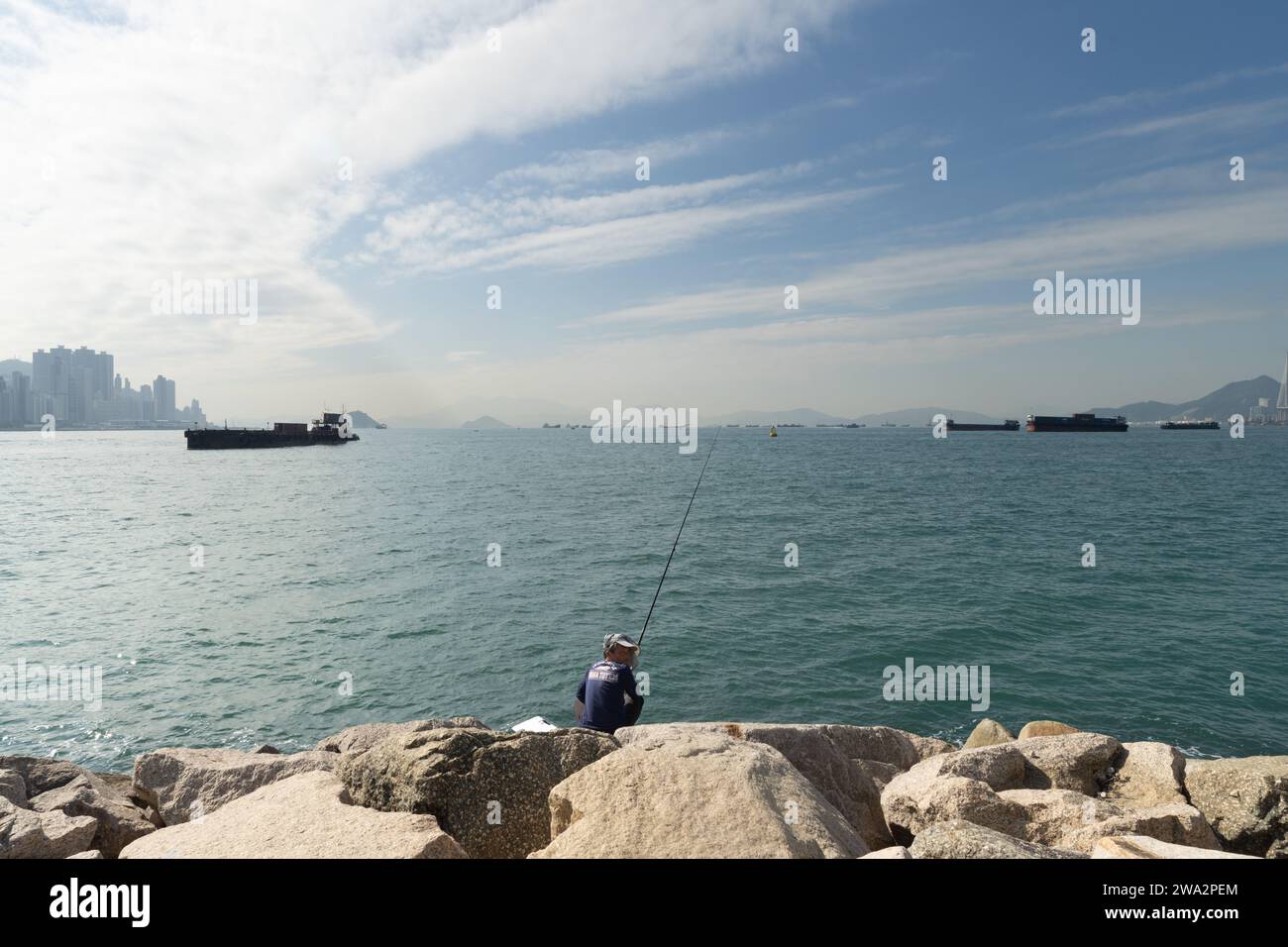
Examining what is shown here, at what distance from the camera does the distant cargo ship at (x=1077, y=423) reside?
16525cm

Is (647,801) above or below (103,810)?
above

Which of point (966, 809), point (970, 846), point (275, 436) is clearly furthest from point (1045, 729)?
point (275, 436)

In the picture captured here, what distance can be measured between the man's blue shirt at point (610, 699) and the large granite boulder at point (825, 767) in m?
0.30

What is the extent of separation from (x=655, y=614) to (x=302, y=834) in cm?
1505

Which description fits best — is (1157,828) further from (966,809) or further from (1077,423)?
(1077,423)

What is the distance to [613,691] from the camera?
7301 mm

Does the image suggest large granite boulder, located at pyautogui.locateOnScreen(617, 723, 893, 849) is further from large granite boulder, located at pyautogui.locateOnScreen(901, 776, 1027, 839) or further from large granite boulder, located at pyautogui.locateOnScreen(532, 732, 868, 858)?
large granite boulder, located at pyautogui.locateOnScreen(532, 732, 868, 858)

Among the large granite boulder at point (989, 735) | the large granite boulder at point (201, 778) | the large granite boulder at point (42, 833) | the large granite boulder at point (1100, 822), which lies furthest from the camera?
the large granite boulder at point (989, 735)

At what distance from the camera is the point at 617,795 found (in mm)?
4523

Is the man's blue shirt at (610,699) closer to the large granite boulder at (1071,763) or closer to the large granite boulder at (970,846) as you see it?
the large granite boulder at (970,846)

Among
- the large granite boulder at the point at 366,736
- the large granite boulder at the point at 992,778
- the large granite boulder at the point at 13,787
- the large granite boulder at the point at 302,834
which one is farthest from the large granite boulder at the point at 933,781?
the large granite boulder at the point at 13,787

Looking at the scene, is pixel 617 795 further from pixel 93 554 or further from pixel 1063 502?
pixel 1063 502
